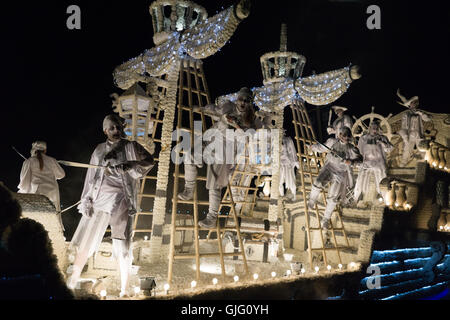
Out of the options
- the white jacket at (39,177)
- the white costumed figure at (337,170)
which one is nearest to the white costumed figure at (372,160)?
the white costumed figure at (337,170)

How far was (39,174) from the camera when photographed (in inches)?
219

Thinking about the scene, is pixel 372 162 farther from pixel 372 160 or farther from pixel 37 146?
pixel 37 146

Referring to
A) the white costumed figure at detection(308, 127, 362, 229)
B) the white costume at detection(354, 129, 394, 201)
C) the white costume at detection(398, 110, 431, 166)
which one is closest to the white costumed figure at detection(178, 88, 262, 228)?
the white costumed figure at detection(308, 127, 362, 229)

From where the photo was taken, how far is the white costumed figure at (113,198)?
3.91m

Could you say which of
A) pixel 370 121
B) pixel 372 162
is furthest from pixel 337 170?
pixel 370 121

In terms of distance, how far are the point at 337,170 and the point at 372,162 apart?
68.2 inches

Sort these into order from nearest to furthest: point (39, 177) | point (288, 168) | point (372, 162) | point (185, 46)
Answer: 1. point (39, 177)
2. point (185, 46)
3. point (372, 162)
4. point (288, 168)

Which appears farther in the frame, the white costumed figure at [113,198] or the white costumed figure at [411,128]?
the white costumed figure at [411,128]

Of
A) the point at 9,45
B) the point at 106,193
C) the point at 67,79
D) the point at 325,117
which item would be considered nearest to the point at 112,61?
the point at 67,79

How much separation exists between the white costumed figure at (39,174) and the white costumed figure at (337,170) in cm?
487

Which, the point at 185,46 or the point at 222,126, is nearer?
the point at 222,126

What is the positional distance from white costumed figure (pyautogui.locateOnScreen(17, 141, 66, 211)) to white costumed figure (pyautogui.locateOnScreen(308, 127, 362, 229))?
487cm

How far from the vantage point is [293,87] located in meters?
7.64

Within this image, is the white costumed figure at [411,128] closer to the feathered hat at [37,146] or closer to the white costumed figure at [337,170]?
the white costumed figure at [337,170]
